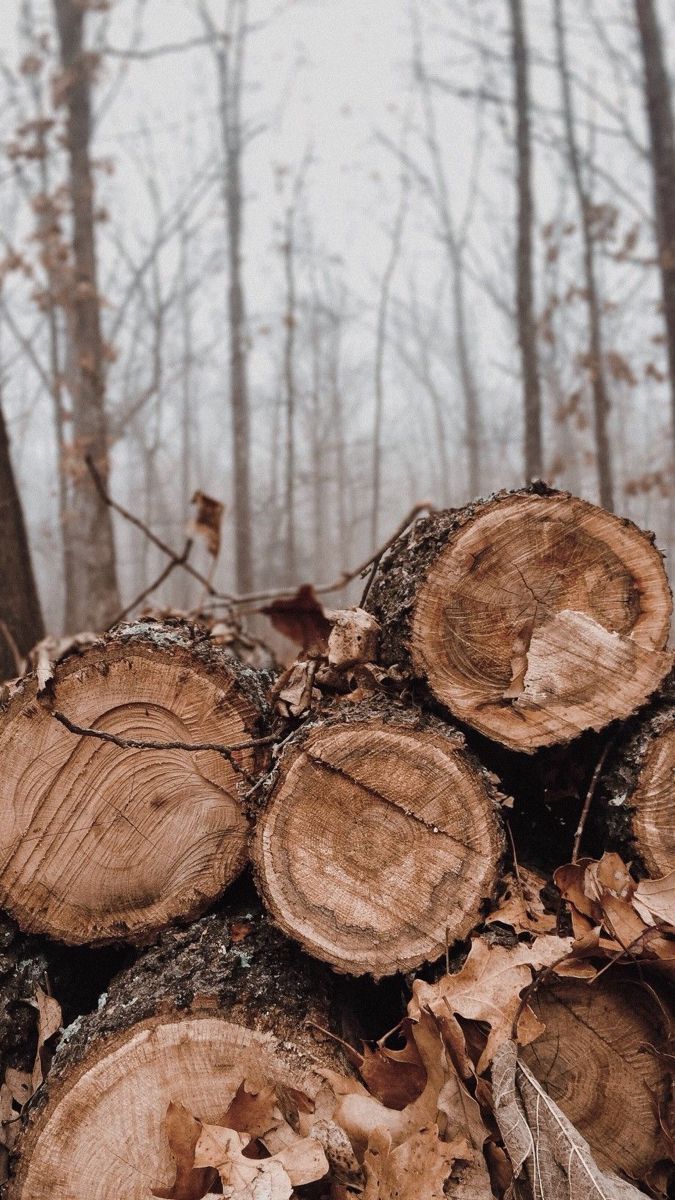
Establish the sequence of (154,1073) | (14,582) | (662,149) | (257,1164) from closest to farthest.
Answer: (257,1164)
(154,1073)
(14,582)
(662,149)

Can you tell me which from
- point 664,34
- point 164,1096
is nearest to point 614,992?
point 164,1096

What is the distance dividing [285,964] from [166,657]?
2.36 feet

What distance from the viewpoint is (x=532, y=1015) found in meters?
1.43

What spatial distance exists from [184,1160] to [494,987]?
0.64 metres

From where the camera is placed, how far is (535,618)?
172cm

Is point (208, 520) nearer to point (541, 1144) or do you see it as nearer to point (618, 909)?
point (618, 909)

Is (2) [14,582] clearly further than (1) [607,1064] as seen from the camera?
Yes

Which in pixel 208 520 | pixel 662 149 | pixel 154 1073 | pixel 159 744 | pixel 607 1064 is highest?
pixel 662 149

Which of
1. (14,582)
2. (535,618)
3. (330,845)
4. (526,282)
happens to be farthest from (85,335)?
(330,845)

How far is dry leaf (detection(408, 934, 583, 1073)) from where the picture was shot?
143cm

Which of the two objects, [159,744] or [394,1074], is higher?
[159,744]


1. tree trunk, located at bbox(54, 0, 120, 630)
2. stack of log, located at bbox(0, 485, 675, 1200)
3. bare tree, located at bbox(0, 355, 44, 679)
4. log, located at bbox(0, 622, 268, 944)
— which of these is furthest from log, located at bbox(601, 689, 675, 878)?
tree trunk, located at bbox(54, 0, 120, 630)

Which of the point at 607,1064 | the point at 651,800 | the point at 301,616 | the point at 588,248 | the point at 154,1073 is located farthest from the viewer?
the point at 588,248

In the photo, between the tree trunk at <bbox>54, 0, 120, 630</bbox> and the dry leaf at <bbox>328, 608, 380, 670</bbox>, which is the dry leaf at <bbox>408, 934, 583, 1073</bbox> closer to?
the dry leaf at <bbox>328, 608, 380, 670</bbox>
